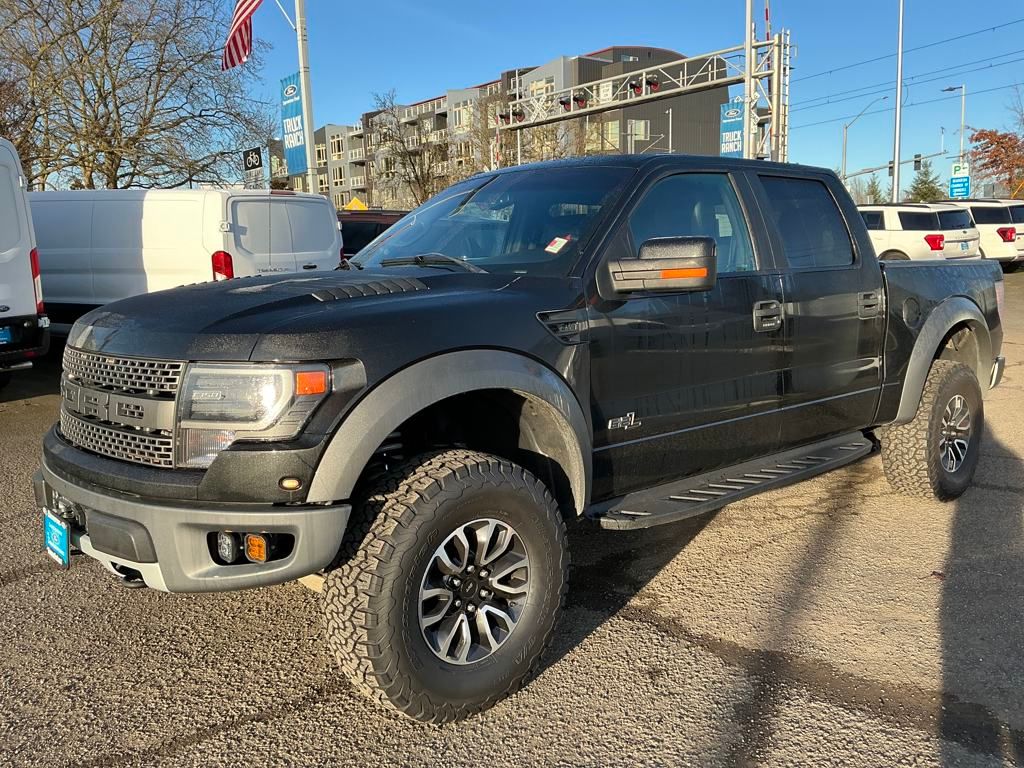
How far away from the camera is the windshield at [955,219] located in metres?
19.4

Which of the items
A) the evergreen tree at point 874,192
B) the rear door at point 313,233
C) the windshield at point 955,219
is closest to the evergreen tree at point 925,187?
the evergreen tree at point 874,192

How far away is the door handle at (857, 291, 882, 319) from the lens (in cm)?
429

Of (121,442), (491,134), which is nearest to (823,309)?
(121,442)

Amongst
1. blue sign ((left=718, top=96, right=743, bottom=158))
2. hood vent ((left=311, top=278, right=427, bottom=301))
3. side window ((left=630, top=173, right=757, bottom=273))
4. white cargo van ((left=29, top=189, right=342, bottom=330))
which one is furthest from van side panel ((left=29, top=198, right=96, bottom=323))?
blue sign ((left=718, top=96, right=743, bottom=158))

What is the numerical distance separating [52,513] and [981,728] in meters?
3.14

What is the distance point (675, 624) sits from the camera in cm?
345

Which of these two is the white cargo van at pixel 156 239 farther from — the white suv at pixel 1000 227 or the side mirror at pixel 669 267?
the white suv at pixel 1000 227

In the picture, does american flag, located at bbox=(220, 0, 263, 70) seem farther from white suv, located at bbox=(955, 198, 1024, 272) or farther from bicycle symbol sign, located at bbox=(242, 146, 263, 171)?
white suv, located at bbox=(955, 198, 1024, 272)

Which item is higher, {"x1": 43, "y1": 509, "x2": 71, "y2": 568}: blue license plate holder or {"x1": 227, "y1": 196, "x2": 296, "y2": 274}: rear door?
{"x1": 227, "y1": 196, "x2": 296, "y2": 274}: rear door

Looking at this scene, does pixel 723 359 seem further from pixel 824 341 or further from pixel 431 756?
pixel 431 756

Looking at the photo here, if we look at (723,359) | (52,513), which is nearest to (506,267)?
(723,359)

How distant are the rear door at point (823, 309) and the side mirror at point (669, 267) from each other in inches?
39.2

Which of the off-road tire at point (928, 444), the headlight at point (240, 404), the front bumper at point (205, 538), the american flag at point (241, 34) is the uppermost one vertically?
the american flag at point (241, 34)

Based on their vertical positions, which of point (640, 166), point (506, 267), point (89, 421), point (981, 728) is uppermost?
point (640, 166)
